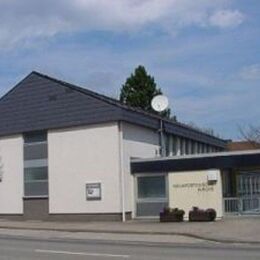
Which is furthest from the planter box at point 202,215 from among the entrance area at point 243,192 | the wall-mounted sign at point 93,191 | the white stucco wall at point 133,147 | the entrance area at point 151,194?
the wall-mounted sign at point 93,191

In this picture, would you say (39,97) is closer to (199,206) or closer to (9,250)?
(199,206)

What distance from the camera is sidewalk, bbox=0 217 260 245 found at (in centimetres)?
2498

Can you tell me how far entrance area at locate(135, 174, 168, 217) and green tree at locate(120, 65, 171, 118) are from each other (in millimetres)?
30849

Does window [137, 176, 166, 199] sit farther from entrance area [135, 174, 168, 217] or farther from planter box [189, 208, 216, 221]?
planter box [189, 208, 216, 221]

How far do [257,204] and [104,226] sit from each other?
7448 mm

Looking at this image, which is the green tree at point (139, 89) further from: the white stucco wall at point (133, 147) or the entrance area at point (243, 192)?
the entrance area at point (243, 192)

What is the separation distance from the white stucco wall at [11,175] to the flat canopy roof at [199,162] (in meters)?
6.86

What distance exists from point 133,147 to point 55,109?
471 cm

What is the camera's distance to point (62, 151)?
3803 centimetres

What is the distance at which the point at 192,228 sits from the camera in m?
28.5

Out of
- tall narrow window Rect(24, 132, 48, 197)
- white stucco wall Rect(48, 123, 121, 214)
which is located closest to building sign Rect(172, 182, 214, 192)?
white stucco wall Rect(48, 123, 121, 214)

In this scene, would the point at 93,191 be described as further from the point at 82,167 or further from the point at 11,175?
the point at 11,175

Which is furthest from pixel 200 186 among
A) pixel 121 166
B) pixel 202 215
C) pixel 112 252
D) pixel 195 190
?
pixel 112 252

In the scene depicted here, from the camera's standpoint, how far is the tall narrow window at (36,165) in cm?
3881
